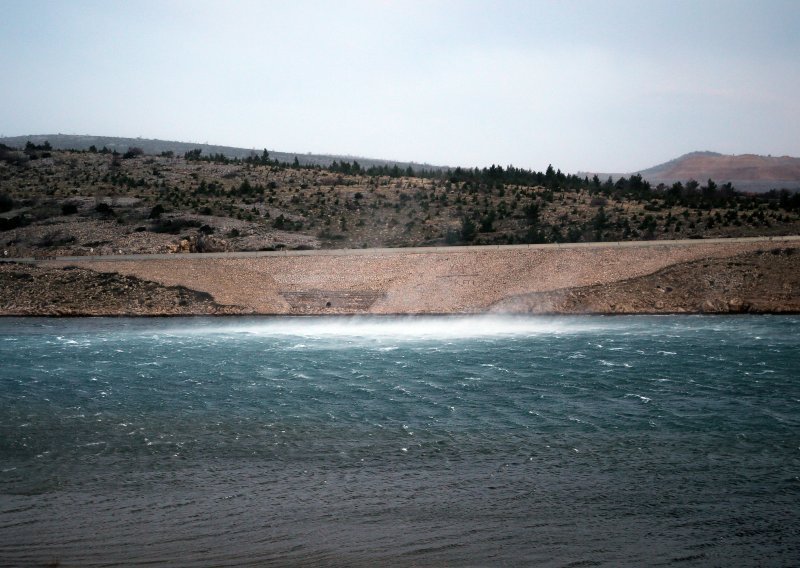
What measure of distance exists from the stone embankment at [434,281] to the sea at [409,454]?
8.89 metres

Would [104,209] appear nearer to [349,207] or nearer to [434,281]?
[349,207]

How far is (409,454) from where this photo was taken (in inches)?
706

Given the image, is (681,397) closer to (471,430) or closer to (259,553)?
(471,430)

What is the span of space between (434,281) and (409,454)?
28545 millimetres

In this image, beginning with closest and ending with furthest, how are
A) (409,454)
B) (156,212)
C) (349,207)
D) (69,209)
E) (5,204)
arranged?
1. (409,454)
2. (156,212)
3. (69,209)
4. (5,204)
5. (349,207)

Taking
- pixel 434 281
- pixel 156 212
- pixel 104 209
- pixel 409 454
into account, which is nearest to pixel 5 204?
pixel 104 209

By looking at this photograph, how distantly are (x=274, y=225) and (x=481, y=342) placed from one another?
34.6 meters

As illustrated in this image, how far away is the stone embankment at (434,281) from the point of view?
41.9 m

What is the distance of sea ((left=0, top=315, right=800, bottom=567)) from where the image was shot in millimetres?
13133

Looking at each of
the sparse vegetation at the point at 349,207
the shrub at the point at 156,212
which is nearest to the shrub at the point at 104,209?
the sparse vegetation at the point at 349,207

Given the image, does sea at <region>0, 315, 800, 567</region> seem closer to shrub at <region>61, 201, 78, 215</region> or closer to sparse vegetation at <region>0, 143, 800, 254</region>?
sparse vegetation at <region>0, 143, 800, 254</region>

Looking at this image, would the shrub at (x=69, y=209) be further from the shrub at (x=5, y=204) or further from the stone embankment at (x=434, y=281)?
the stone embankment at (x=434, y=281)

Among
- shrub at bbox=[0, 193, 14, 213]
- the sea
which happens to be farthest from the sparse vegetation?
the sea

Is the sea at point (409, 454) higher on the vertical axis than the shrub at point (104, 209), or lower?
lower
